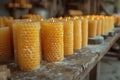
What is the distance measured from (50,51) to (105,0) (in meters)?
5.45

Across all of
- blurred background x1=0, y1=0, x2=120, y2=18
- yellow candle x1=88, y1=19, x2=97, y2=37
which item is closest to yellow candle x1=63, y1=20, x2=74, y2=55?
yellow candle x1=88, y1=19, x2=97, y2=37

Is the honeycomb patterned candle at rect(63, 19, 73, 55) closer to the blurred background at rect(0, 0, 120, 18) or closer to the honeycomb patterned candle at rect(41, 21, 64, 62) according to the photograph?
the honeycomb patterned candle at rect(41, 21, 64, 62)

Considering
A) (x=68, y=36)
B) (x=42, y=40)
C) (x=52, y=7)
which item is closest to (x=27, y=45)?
(x=42, y=40)

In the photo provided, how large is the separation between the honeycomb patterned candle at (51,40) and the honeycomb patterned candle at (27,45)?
87 mm

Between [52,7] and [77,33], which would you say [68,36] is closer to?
[77,33]

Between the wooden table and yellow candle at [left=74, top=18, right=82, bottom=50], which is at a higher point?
yellow candle at [left=74, top=18, right=82, bottom=50]

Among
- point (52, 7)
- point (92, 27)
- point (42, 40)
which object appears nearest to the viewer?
point (42, 40)

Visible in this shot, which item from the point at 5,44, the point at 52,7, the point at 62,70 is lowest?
the point at 62,70

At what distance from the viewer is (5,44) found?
0.86 metres

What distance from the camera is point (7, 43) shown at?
87cm

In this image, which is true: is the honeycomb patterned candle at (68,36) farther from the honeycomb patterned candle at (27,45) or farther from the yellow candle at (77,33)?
the honeycomb patterned candle at (27,45)

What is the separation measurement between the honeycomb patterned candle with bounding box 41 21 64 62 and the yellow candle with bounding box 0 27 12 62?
6.2 inches

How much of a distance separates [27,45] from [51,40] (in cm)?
13

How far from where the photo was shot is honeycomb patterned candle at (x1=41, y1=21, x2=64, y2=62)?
0.86m
